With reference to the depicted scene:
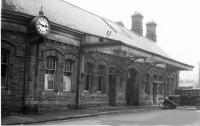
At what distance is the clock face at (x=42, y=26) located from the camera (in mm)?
15681

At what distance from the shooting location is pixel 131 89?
2812 cm

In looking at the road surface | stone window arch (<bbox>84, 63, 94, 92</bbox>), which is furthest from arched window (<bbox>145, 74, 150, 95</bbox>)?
Result: the road surface

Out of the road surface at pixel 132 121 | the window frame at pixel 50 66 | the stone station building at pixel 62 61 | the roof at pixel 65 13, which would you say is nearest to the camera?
the road surface at pixel 132 121

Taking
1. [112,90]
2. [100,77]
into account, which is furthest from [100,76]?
[112,90]

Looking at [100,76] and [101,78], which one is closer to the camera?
[100,76]

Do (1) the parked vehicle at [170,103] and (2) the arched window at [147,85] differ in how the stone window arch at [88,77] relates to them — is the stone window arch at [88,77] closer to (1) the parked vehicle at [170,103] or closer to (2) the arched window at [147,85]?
(1) the parked vehicle at [170,103]

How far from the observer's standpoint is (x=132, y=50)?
2039cm

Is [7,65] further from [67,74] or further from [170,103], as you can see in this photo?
[170,103]

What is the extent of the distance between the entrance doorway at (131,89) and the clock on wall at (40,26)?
1262cm

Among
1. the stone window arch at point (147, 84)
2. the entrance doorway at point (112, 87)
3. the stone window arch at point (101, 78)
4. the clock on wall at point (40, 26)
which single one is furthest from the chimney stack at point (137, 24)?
the clock on wall at point (40, 26)

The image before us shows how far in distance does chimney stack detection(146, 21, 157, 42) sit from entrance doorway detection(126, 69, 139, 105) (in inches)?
530

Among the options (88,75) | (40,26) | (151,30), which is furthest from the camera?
(151,30)

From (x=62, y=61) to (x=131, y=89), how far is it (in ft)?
36.1

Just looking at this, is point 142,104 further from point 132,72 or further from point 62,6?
point 62,6
